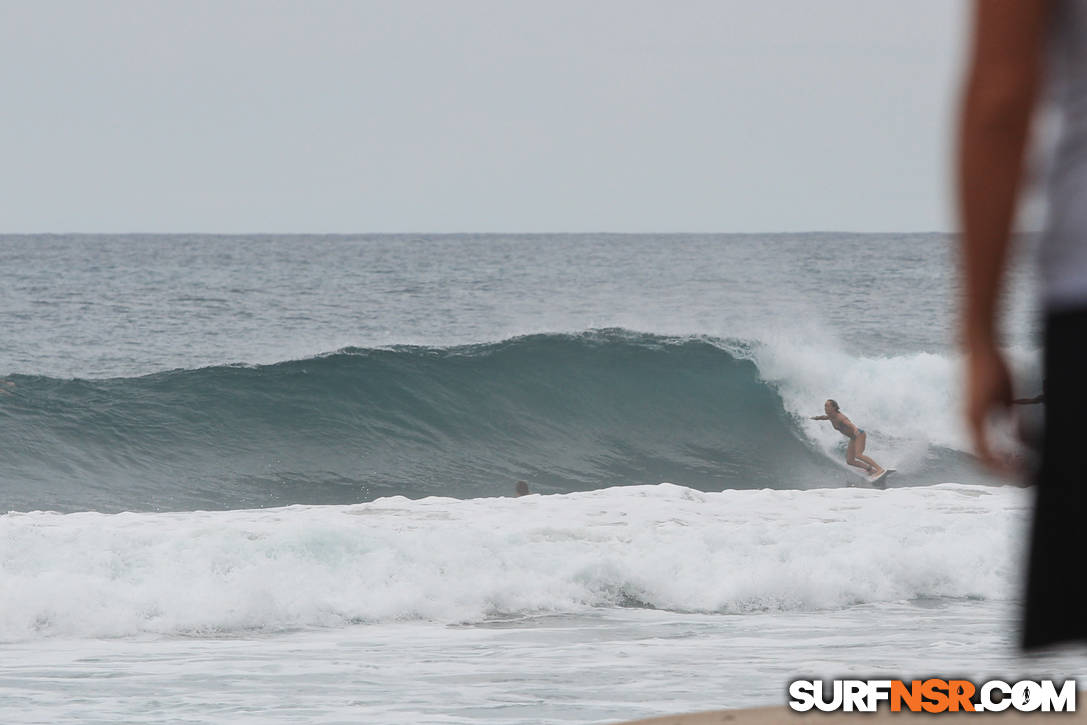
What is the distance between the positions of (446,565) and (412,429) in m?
8.40

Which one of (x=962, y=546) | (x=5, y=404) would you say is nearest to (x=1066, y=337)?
(x=962, y=546)

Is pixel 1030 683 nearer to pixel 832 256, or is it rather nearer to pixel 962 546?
pixel 962 546

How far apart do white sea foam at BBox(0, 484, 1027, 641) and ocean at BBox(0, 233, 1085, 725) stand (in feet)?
0.09

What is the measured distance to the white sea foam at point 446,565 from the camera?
295 inches

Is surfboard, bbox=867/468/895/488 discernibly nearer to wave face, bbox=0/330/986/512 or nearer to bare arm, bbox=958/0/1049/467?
wave face, bbox=0/330/986/512

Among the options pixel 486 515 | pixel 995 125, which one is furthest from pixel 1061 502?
pixel 486 515

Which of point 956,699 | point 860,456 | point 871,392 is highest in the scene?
point 871,392

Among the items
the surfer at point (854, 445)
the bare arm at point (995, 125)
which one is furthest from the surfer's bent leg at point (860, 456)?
the bare arm at point (995, 125)

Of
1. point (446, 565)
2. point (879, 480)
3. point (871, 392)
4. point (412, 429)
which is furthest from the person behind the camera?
point (871, 392)

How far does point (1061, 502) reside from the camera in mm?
946

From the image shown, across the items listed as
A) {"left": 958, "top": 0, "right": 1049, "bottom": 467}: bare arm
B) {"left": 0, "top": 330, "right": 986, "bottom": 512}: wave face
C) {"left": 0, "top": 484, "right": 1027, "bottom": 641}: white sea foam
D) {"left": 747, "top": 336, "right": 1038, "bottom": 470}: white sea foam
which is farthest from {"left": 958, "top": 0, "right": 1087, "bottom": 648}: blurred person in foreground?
{"left": 747, "top": 336, "right": 1038, "bottom": 470}: white sea foam

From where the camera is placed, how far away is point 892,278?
42094 millimetres

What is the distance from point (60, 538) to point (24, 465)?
6.50 metres

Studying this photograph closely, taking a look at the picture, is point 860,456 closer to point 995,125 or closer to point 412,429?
point 412,429
